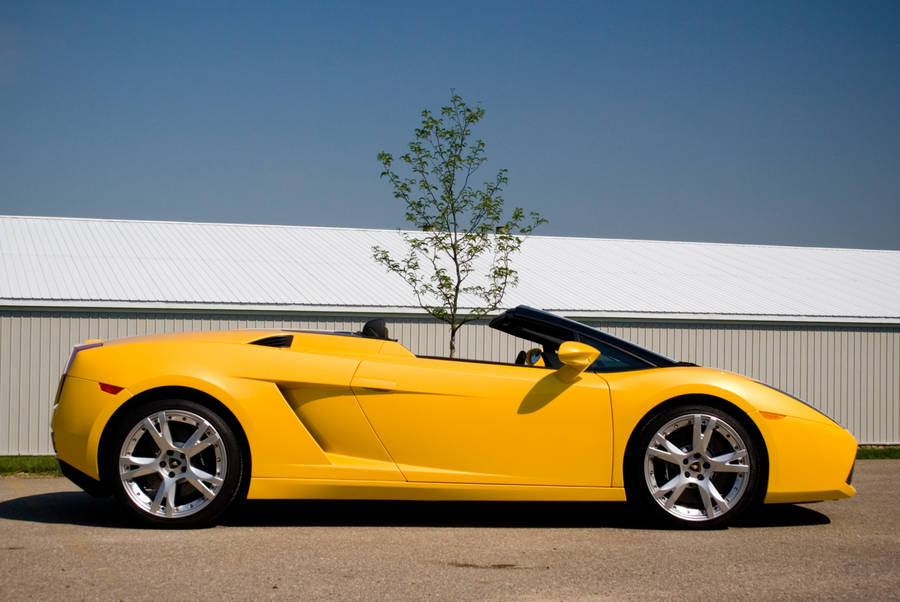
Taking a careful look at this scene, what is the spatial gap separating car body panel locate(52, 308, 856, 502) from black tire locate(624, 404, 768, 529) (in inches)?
3.0

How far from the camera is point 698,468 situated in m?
5.02

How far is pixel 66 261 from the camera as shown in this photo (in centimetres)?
1614

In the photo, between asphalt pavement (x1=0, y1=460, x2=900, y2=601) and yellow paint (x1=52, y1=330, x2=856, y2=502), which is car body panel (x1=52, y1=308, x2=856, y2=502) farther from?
asphalt pavement (x1=0, y1=460, x2=900, y2=601)

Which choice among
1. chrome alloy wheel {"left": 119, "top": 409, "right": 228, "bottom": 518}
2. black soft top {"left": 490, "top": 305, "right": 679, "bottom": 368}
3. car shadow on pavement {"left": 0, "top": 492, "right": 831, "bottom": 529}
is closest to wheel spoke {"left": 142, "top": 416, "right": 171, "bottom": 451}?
chrome alloy wheel {"left": 119, "top": 409, "right": 228, "bottom": 518}

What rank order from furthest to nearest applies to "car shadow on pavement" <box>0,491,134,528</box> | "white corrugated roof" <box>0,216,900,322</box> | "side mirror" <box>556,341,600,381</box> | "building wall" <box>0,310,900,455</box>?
1. "white corrugated roof" <box>0,216,900,322</box>
2. "building wall" <box>0,310,900,455</box>
3. "car shadow on pavement" <box>0,491,134,528</box>
4. "side mirror" <box>556,341,600,381</box>

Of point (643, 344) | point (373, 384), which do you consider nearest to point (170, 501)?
point (373, 384)

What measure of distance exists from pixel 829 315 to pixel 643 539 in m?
14.1

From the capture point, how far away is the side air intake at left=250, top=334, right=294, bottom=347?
513cm

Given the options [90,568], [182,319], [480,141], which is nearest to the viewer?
[90,568]

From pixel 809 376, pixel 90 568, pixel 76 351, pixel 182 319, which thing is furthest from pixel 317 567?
pixel 809 376

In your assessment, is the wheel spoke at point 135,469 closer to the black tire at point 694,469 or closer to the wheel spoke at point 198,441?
the wheel spoke at point 198,441

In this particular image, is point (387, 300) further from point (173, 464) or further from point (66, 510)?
point (173, 464)

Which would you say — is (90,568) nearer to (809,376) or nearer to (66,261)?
(66,261)

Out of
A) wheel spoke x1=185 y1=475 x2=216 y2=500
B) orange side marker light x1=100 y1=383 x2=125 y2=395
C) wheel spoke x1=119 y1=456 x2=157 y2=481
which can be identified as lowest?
wheel spoke x1=185 y1=475 x2=216 y2=500
